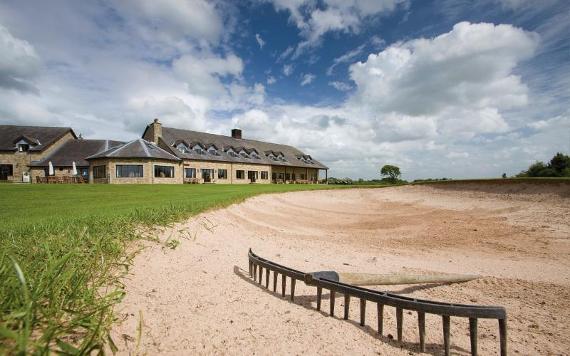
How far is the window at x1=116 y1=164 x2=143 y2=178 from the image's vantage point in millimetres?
31712

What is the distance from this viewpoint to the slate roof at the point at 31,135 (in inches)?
1565

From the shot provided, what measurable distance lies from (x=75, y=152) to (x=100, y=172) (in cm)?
1215

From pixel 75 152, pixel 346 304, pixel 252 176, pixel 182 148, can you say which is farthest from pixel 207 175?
pixel 346 304

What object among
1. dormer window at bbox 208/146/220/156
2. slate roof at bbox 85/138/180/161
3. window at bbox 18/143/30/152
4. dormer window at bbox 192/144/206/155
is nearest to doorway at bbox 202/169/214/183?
dormer window at bbox 192/144/206/155

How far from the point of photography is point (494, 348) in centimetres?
344

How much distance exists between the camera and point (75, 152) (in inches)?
1588

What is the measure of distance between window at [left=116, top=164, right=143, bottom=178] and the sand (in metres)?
25.3

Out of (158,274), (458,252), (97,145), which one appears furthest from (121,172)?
(458,252)

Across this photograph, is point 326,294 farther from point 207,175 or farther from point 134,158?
point 207,175

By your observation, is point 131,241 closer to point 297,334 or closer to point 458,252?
point 297,334

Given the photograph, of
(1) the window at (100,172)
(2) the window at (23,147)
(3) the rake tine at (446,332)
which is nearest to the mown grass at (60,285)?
(3) the rake tine at (446,332)

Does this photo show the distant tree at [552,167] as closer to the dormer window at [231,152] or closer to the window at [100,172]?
the dormer window at [231,152]

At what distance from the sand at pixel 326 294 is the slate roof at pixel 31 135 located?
4574cm

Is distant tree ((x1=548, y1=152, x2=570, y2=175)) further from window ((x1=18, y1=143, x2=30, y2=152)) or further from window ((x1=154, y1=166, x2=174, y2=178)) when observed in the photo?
window ((x1=18, y1=143, x2=30, y2=152))
